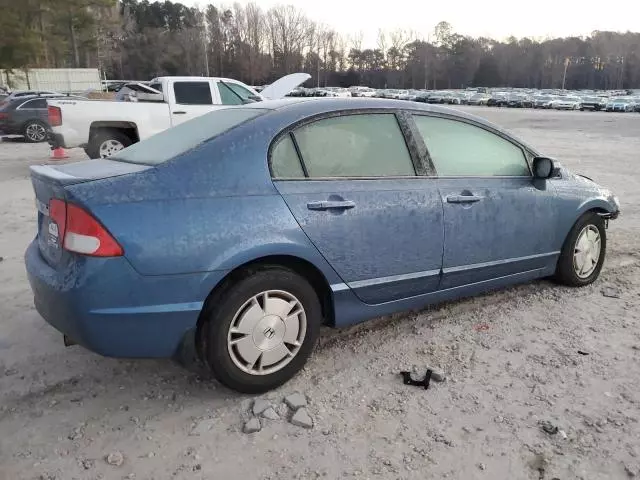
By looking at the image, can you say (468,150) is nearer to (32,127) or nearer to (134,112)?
(134,112)

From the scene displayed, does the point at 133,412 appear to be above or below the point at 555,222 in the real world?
below

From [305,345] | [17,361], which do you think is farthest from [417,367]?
[17,361]

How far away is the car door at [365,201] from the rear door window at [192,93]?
875cm

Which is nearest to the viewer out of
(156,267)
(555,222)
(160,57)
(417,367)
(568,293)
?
(156,267)

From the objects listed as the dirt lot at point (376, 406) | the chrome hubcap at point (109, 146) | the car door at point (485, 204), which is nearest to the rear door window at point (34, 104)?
the chrome hubcap at point (109, 146)

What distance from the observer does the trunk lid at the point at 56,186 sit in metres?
2.76

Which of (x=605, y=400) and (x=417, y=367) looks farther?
(x=417, y=367)

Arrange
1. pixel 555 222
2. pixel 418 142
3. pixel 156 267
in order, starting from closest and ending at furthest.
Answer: pixel 156 267 → pixel 418 142 → pixel 555 222

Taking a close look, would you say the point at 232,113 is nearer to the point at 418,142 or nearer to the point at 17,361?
the point at 418,142

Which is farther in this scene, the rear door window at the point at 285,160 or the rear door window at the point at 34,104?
the rear door window at the point at 34,104

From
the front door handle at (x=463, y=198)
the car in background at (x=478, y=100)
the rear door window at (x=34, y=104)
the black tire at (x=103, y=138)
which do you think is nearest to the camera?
the front door handle at (x=463, y=198)

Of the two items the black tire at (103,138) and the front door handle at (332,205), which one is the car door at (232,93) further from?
the front door handle at (332,205)

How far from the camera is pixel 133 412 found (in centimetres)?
295

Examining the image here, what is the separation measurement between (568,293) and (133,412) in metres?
3.50
